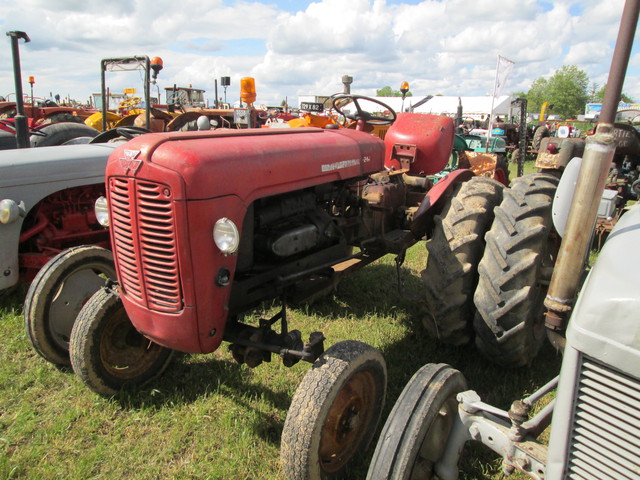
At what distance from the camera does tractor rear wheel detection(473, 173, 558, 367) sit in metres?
2.65

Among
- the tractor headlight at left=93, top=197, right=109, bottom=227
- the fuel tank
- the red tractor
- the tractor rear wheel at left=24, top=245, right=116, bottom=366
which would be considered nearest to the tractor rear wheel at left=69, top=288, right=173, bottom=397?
the red tractor

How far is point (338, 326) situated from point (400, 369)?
0.75 meters

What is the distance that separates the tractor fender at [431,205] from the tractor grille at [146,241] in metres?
1.92

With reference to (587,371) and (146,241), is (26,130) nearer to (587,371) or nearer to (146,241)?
(146,241)

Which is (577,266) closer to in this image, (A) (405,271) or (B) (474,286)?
(B) (474,286)

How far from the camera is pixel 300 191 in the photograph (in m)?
2.64

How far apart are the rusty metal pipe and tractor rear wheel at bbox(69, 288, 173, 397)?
2.21 meters

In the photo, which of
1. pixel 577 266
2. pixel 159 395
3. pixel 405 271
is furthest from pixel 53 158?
pixel 577 266

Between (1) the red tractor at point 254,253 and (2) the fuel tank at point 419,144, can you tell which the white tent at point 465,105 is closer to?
(2) the fuel tank at point 419,144

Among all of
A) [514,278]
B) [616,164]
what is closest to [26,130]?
[514,278]

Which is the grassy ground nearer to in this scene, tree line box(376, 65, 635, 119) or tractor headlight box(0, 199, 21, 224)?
tractor headlight box(0, 199, 21, 224)

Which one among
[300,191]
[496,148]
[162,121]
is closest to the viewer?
[300,191]

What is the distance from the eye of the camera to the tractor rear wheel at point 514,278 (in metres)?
2.65

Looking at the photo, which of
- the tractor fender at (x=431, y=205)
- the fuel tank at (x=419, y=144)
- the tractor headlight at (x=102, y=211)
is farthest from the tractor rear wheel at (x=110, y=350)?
the fuel tank at (x=419, y=144)
